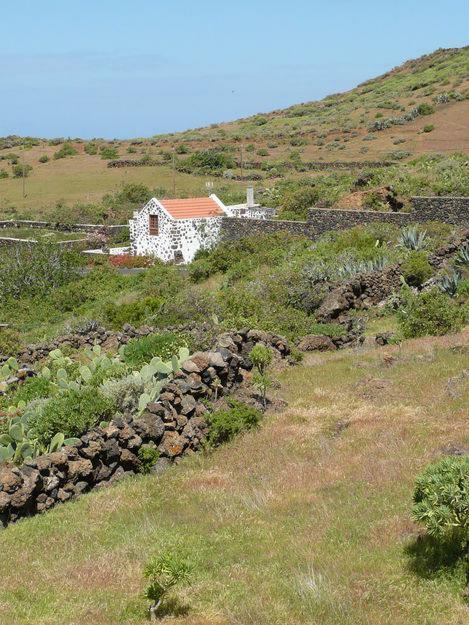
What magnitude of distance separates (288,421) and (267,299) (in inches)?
365

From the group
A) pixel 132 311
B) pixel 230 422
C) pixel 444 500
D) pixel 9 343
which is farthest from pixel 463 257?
pixel 444 500

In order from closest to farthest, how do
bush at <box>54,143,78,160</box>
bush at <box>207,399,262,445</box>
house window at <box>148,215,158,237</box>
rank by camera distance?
bush at <box>207,399,262,445</box>
house window at <box>148,215,158,237</box>
bush at <box>54,143,78,160</box>

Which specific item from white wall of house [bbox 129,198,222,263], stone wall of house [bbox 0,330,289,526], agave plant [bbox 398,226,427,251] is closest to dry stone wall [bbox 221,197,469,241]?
white wall of house [bbox 129,198,222,263]

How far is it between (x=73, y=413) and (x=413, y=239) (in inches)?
582

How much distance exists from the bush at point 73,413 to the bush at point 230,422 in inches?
61.6

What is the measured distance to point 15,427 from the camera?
1166cm

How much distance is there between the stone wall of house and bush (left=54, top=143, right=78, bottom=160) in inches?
2311

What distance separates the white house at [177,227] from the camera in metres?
34.2

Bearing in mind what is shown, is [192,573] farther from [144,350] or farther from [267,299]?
[267,299]

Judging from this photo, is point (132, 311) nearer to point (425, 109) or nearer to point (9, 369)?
point (9, 369)

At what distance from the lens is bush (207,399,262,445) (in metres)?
12.2

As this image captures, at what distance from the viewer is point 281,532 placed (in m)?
8.77

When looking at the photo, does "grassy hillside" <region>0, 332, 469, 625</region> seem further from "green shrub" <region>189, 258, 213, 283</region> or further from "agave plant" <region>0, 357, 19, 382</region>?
"green shrub" <region>189, 258, 213, 283</region>

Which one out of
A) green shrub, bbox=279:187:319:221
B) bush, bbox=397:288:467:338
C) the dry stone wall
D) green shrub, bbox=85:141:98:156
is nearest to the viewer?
bush, bbox=397:288:467:338
